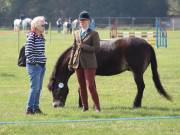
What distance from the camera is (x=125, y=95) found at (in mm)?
14594

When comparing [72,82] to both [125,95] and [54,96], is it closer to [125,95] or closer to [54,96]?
[125,95]

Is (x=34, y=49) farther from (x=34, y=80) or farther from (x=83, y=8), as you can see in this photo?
(x=83, y=8)

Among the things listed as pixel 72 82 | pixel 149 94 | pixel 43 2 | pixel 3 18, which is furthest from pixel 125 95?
pixel 43 2

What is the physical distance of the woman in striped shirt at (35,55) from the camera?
10.9 m

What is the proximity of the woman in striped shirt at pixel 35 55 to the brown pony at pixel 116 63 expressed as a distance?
5.10ft

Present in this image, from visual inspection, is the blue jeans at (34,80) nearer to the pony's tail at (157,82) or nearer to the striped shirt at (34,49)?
the striped shirt at (34,49)

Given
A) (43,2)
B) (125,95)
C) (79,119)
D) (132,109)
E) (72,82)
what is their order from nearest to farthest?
(79,119) < (132,109) < (125,95) < (72,82) < (43,2)

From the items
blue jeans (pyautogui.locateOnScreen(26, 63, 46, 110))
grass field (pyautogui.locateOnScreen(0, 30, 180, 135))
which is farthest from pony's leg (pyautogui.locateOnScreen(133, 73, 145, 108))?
blue jeans (pyautogui.locateOnScreen(26, 63, 46, 110))

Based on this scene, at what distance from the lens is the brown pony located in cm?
1265

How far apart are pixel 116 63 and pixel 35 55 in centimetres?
245

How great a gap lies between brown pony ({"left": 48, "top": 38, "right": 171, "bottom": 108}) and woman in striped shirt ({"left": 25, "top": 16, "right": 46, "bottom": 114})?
1.55 meters

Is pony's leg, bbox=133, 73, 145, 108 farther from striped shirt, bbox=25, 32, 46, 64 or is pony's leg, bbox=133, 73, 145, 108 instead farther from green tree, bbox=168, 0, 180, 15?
green tree, bbox=168, 0, 180, 15

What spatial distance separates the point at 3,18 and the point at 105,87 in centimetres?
6843

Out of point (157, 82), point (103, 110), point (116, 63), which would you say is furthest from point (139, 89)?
point (103, 110)
